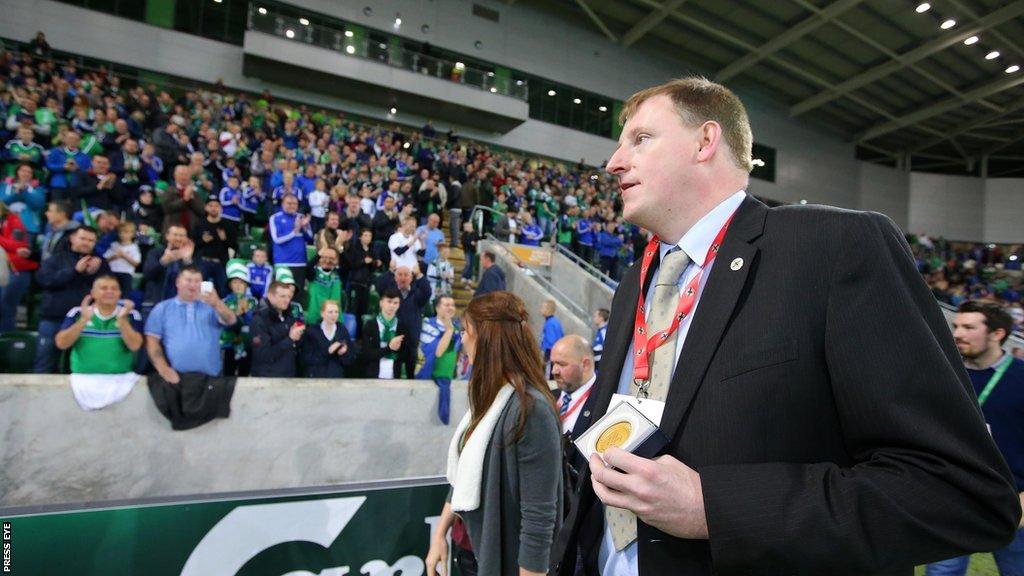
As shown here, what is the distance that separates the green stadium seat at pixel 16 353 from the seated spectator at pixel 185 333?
977 mm

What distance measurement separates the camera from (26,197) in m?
6.66

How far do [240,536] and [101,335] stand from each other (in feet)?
9.76

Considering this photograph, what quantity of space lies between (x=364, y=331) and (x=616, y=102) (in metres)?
23.2

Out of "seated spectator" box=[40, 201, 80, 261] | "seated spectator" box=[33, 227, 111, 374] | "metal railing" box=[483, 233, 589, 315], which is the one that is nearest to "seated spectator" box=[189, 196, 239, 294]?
"seated spectator" box=[40, 201, 80, 261]

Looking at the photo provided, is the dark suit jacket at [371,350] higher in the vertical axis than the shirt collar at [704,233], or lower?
lower

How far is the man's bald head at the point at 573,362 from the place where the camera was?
3.45 m

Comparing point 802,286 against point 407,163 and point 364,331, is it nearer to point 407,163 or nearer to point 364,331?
point 364,331

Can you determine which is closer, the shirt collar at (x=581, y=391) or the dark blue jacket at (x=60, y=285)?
the shirt collar at (x=581, y=391)

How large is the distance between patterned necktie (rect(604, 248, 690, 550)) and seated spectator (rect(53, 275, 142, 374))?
183 inches

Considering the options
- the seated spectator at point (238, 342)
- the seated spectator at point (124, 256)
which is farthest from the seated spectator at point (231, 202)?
the seated spectator at point (238, 342)

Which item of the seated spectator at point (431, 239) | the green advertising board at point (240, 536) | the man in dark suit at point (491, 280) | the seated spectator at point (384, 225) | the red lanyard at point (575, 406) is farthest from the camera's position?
the seated spectator at point (431, 239)

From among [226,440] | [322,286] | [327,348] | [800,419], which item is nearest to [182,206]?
[322,286]

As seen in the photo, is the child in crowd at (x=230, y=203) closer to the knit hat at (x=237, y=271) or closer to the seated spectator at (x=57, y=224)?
the knit hat at (x=237, y=271)

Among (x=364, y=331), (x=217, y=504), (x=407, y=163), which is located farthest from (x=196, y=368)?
(x=407, y=163)
